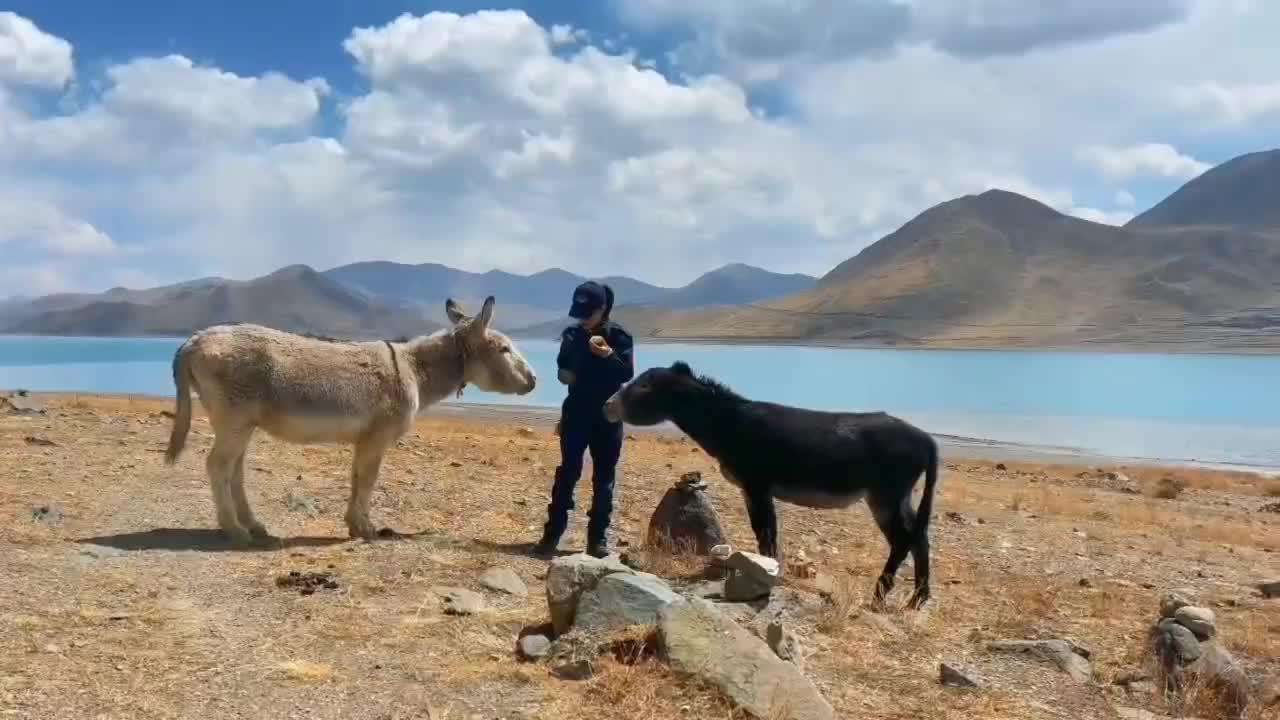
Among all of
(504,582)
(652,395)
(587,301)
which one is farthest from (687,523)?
(504,582)

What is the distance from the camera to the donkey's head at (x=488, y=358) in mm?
11820

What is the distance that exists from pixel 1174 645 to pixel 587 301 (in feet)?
18.3

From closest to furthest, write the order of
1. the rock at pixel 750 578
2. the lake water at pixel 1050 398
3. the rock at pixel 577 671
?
the rock at pixel 577 671 < the rock at pixel 750 578 < the lake water at pixel 1050 398

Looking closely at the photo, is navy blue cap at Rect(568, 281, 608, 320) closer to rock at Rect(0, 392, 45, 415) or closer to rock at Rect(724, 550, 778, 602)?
rock at Rect(724, 550, 778, 602)

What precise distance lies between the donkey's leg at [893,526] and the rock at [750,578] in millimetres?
1800

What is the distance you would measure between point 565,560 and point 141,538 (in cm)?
479

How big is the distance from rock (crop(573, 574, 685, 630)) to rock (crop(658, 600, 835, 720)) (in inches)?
9.3

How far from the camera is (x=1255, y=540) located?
1844 cm

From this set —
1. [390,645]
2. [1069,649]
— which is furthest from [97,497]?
[1069,649]

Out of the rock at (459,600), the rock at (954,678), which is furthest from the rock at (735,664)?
the rock at (459,600)

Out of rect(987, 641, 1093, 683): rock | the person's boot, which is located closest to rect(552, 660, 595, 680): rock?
rect(987, 641, 1093, 683): rock

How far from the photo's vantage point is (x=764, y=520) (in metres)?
9.79

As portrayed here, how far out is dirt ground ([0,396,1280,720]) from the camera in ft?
20.2

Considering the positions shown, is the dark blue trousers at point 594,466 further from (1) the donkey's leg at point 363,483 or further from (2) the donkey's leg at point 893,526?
(2) the donkey's leg at point 893,526
